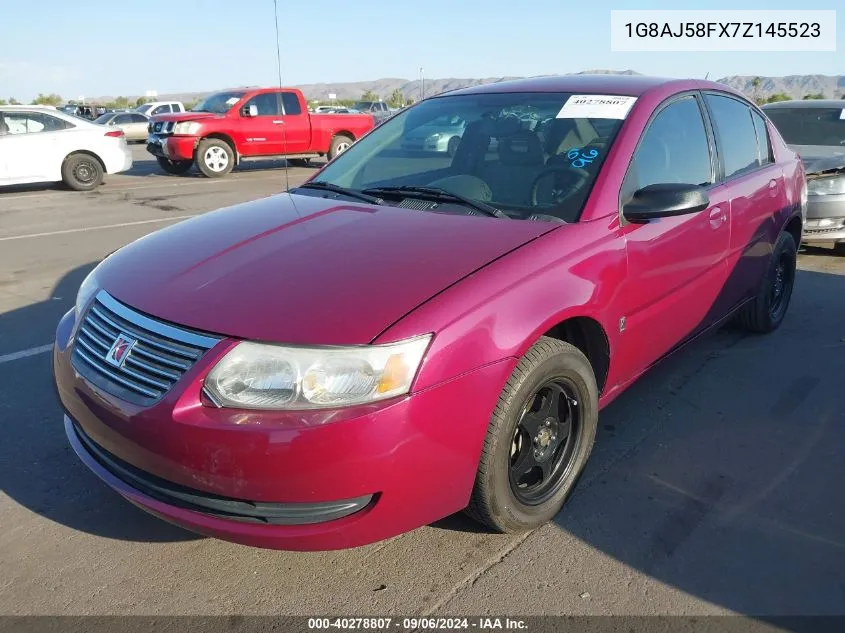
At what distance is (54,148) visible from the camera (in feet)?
42.2

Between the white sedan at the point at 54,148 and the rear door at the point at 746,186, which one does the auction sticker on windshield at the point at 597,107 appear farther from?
the white sedan at the point at 54,148

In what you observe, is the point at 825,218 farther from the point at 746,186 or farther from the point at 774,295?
the point at 746,186

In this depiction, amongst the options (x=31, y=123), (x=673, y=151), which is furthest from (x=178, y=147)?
(x=673, y=151)

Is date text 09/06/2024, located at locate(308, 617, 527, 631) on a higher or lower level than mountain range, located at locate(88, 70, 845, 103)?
→ lower

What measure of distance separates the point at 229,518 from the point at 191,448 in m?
0.26

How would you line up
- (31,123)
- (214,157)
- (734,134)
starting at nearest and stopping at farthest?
(734,134) → (31,123) → (214,157)

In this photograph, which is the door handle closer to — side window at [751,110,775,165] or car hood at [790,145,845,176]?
side window at [751,110,775,165]

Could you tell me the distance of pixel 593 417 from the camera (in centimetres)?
290

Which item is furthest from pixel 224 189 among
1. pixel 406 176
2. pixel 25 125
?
pixel 406 176

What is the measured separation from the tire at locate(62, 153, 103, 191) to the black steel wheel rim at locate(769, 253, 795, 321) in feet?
39.9

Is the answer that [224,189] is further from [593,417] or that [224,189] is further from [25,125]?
[593,417]

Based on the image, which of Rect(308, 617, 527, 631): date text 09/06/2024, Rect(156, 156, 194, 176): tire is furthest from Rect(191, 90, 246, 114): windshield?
Rect(308, 617, 527, 631): date text 09/06/2024

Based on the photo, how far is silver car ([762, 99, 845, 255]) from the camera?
6832 mm

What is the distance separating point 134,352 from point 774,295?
413cm
